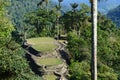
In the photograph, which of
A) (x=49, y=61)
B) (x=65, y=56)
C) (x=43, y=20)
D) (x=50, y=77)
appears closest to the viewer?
(x=50, y=77)

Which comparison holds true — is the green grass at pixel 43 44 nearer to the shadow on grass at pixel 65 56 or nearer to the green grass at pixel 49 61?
the shadow on grass at pixel 65 56

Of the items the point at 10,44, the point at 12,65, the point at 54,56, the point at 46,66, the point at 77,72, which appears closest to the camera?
the point at 12,65

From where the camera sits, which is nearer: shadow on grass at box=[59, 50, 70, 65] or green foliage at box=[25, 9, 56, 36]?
shadow on grass at box=[59, 50, 70, 65]

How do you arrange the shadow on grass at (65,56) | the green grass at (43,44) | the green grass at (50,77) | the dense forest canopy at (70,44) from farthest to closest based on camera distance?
the shadow on grass at (65,56) → the green grass at (43,44) → the green grass at (50,77) → the dense forest canopy at (70,44)

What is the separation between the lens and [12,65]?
24312 mm

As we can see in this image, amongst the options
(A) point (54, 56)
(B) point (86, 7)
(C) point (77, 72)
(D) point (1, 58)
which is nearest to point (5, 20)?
(D) point (1, 58)

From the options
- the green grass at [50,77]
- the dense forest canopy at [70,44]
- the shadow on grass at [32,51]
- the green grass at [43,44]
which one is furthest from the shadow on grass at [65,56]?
the green grass at [50,77]

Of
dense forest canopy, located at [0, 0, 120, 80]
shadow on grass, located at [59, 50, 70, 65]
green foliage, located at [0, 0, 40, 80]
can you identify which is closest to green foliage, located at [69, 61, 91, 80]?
dense forest canopy, located at [0, 0, 120, 80]

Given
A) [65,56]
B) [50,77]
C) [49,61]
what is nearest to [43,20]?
[65,56]

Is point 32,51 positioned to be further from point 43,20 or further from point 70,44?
point 43,20

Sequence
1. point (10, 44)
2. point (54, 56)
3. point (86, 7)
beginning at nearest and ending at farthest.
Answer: point (10, 44) < point (54, 56) < point (86, 7)

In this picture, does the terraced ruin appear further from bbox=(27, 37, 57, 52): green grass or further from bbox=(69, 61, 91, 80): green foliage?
bbox=(69, 61, 91, 80): green foliage

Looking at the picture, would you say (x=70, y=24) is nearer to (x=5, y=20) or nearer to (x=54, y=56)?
(x=54, y=56)

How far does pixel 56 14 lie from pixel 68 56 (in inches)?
894
